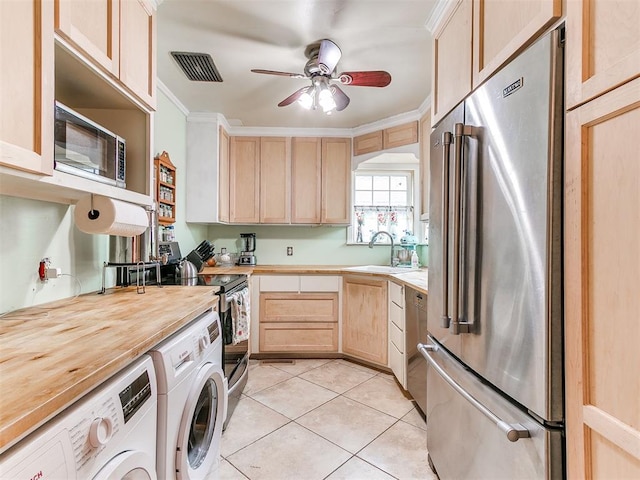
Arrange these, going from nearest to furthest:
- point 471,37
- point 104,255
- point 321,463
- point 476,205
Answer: point 476,205 < point 471,37 < point 321,463 < point 104,255

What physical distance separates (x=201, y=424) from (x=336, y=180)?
252cm

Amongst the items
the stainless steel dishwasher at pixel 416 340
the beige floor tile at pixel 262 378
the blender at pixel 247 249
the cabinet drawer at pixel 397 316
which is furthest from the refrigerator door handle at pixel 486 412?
the blender at pixel 247 249

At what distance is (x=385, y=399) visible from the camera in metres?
2.28

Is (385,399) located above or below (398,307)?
below

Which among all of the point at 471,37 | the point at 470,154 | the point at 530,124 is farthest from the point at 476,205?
the point at 471,37

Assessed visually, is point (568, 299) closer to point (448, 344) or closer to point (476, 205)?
point (476, 205)

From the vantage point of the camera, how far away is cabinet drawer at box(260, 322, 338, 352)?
297 cm

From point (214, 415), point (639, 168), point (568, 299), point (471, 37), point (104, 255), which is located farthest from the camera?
point (104, 255)

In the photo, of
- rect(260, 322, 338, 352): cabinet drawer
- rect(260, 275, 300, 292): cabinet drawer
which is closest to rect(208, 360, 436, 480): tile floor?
rect(260, 322, 338, 352): cabinet drawer

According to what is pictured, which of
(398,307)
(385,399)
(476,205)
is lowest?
(385,399)

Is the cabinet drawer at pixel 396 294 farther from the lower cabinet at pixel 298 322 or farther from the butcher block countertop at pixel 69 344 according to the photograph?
the butcher block countertop at pixel 69 344

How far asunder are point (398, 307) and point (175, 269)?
1.71 metres

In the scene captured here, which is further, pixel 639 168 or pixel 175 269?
pixel 175 269

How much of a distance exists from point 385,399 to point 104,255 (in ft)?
6.88
